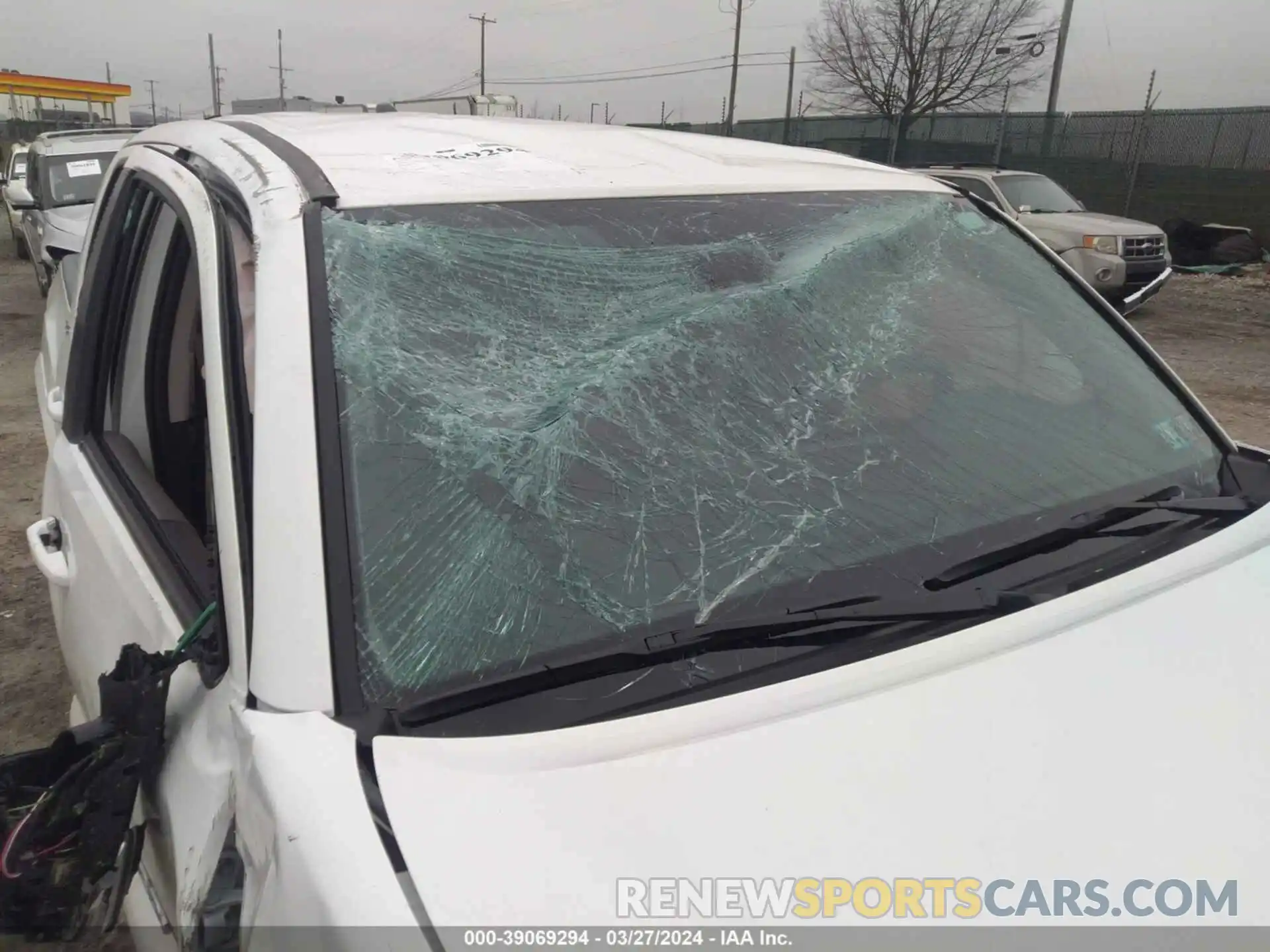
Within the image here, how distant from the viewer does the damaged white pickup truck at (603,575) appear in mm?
1023

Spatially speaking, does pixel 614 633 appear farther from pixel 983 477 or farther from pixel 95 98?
pixel 95 98

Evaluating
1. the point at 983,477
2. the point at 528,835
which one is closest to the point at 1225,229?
the point at 983,477

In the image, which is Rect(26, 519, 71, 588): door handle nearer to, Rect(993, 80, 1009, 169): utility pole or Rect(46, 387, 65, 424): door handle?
Rect(46, 387, 65, 424): door handle

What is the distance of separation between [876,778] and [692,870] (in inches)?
9.8

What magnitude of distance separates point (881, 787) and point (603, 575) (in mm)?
454

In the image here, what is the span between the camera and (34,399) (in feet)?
22.1

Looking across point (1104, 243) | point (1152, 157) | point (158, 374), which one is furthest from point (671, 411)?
point (1152, 157)

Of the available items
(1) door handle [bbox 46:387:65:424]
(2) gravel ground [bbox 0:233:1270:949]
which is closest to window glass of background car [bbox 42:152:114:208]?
(2) gravel ground [bbox 0:233:1270:949]

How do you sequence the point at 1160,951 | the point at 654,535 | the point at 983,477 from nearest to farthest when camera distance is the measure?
1. the point at 1160,951
2. the point at 654,535
3. the point at 983,477

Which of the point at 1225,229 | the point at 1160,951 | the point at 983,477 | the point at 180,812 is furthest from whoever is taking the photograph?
the point at 1225,229

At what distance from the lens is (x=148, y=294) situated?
82.7 inches

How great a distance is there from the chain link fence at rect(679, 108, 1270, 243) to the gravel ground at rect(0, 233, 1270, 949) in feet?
9.67

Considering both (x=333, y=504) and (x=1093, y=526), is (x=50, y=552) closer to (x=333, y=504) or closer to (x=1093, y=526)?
(x=333, y=504)

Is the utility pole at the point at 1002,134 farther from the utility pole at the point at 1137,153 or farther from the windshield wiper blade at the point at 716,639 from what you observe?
the windshield wiper blade at the point at 716,639
